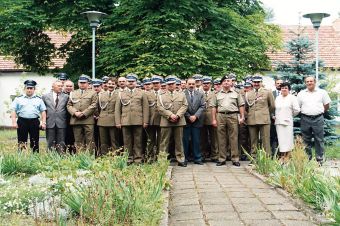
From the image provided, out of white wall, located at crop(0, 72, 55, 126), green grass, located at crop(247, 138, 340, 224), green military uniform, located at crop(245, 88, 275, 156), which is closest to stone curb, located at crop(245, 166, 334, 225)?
green grass, located at crop(247, 138, 340, 224)

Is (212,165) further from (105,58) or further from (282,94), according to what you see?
(105,58)

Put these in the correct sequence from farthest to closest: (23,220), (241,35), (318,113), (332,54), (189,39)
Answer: (332,54) < (241,35) < (189,39) < (318,113) < (23,220)

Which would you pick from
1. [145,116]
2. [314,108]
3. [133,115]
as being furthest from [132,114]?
[314,108]

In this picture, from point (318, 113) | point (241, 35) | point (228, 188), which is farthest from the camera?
point (241, 35)

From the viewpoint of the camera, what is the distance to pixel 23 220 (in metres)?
4.87

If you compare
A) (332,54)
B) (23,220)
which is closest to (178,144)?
(23,220)

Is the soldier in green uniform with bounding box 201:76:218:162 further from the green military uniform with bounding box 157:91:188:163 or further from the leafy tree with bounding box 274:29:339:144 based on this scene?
the leafy tree with bounding box 274:29:339:144

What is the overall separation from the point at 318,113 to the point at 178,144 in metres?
2.95

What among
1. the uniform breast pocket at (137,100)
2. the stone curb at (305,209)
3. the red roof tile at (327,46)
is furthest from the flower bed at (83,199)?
the red roof tile at (327,46)

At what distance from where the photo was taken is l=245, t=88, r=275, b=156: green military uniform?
1005cm

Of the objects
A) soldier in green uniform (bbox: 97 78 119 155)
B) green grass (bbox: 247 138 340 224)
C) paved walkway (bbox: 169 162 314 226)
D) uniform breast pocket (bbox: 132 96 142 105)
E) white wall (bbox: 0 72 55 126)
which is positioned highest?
white wall (bbox: 0 72 55 126)

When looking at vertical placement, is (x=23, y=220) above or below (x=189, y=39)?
below

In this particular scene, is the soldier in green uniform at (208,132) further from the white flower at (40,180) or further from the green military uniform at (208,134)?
the white flower at (40,180)

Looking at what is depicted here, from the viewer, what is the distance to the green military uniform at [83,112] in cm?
1029
